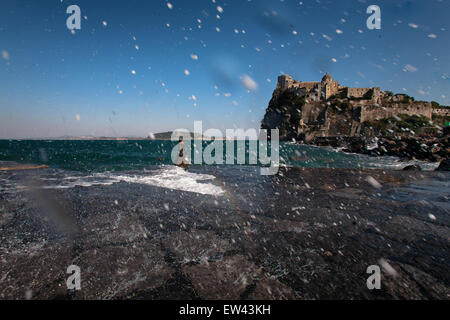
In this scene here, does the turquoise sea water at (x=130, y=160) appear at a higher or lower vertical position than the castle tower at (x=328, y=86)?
lower

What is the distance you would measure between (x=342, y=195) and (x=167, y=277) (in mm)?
6501

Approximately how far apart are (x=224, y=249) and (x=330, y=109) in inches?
3763

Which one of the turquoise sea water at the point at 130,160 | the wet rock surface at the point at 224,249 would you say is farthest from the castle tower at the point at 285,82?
the wet rock surface at the point at 224,249

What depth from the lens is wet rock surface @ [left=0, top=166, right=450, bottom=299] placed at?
2188 millimetres

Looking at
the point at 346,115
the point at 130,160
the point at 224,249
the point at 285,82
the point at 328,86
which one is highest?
the point at 285,82

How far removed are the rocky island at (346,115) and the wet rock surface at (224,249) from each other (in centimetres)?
4472

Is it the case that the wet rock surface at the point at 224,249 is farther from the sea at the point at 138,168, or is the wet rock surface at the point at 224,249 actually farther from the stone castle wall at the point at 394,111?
the stone castle wall at the point at 394,111

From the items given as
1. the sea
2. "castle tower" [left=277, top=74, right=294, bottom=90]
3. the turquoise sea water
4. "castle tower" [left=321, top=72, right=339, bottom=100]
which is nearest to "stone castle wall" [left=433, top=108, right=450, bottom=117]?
"castle tower" [left=321, top=72, right=339, bottom=100]

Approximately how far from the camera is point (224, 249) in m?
3.09

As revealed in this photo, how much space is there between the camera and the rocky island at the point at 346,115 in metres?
66.8

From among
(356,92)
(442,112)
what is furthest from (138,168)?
(442,112)

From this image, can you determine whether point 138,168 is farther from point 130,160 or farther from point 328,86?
point 328,86
